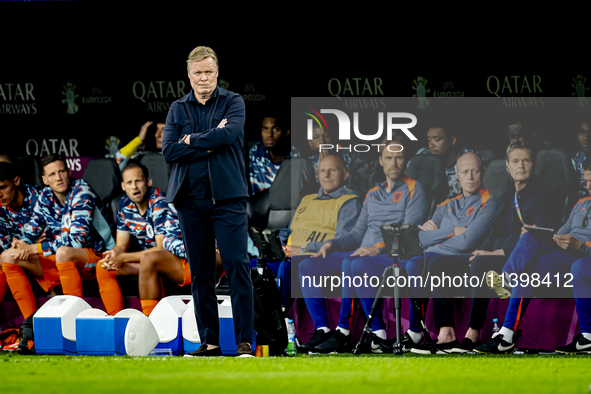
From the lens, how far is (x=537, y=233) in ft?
14.1

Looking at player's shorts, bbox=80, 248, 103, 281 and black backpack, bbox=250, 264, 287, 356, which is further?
player's shorts, bbox=80, 248, 103, 281

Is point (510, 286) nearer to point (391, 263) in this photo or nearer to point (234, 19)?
point (391, 263)

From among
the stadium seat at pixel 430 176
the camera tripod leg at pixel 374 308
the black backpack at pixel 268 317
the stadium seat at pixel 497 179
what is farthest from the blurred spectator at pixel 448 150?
the black backpack at pixel 268 317

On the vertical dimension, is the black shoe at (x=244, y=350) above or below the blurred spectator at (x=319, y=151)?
below

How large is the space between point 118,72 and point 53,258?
69.0 inches

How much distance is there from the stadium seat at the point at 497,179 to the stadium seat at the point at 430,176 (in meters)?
0.27

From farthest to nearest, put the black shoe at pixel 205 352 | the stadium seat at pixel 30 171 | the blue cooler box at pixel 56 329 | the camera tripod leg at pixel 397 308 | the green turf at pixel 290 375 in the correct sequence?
the stadium seat at pixel 30 171
the camera tripod leg at pixel 397 308
the blue cooler box at pixel 56 329
the black shoe at pixel 205 352
the green turf at pixel 290 375

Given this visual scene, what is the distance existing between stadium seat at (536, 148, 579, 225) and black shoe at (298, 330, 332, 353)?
1.74m

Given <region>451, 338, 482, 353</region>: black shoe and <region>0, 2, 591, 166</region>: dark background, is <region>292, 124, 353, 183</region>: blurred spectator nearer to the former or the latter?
<region>0, 2, 591, 166</region>: dark background

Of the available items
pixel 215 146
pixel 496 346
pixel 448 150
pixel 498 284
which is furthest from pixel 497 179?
pixel 215 146

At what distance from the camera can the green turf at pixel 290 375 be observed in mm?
2424

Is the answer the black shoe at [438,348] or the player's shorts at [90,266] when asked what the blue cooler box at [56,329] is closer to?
the player's shorts at [90,266]

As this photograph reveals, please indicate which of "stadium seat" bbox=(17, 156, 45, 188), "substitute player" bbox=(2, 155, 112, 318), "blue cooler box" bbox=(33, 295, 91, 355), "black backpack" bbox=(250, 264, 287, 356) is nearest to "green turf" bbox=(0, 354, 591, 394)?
"blue cooler box" bbox=(33, 295, 91, 355)

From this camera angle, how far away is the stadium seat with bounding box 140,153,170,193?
5.36m
